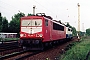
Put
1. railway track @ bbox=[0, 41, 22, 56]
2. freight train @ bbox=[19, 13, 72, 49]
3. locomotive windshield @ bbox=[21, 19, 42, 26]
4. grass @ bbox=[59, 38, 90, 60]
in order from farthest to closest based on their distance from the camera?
locomotive windshield @ bbox=[21, 19, 42, 26]
freight train @ bbox=[19, 13, 72, 49]
railway track @ bbox=[0, 41, 22, 56]
grass @ bbox=[59, 38, 90, 60]

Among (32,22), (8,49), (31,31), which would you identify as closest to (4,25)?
(8,49)

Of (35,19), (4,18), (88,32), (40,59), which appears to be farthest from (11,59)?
(88,32)

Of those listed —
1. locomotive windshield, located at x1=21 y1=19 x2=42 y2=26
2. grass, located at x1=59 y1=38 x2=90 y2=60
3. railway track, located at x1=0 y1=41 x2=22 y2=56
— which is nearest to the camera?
grass, located at x1=59 y1=38 x2=90 y2=60

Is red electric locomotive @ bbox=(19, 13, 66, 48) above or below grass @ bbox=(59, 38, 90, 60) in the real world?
above

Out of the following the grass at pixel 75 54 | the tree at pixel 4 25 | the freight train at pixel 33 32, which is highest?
the tree at pixel 4 25

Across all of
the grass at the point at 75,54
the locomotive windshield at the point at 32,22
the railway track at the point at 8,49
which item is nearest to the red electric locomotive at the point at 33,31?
the locomotive windshield at the point at 32,22

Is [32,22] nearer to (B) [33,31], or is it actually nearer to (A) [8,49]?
(B) [33,31]

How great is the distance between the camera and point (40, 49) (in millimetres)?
18125

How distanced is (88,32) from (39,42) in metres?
127

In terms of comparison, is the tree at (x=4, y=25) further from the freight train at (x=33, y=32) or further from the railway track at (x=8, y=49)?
the freight train at (x=33, y=32)

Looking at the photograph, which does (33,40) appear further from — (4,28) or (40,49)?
(4,28)

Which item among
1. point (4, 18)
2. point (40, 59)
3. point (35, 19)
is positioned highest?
point (4, 18)

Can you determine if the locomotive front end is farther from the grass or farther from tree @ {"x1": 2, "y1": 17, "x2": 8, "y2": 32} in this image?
tree @ {"x1": 2, "y1": 17, "x2": 8, "y2": 32}

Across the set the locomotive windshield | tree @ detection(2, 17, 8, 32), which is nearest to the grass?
the locomotive windshield
